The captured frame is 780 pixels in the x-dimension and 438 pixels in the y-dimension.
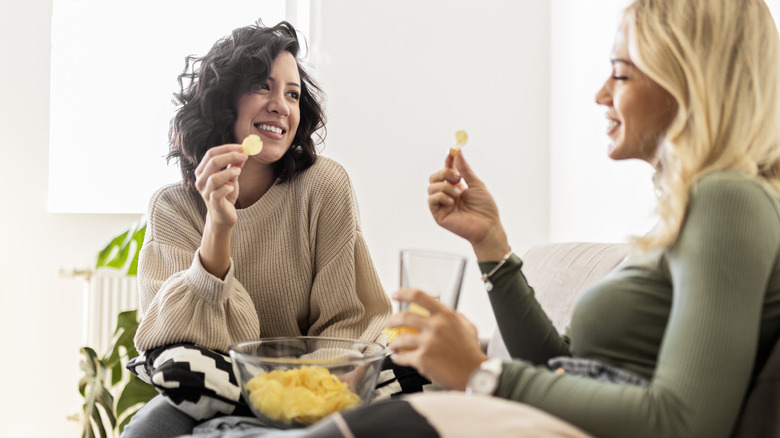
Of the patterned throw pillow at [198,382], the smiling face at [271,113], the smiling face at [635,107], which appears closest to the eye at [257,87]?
the smiling face at [271,113]

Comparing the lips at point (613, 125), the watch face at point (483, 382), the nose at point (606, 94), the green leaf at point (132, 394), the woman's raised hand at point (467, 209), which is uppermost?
the nose at point (606, 94)

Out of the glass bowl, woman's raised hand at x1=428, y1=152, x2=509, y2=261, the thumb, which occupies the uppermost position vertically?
the thumb

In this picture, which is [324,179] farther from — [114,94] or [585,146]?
[114,94]

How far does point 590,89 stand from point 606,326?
2129 millimetres

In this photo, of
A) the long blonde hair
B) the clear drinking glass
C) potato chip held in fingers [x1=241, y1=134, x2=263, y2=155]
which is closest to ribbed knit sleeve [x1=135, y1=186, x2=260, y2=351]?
potato chip held in fingers [x1=241, y1=134, x2=263, y2=155]

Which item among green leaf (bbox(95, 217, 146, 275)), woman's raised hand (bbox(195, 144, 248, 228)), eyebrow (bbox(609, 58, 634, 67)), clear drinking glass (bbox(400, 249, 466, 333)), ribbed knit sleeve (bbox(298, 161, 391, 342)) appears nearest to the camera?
clear drinking glass (bbox(400, 249, 466, 333))

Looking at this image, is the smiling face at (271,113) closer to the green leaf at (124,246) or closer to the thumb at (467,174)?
the thumb at (467,174)

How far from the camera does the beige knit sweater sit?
1.58 meters

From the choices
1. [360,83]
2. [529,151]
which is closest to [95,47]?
[360,83]

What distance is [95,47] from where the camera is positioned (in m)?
3.04

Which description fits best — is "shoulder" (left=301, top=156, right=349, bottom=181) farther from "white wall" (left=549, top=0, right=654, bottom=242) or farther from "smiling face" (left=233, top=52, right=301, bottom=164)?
"white wall" (left=549, top=0, right=654, bottom=242)

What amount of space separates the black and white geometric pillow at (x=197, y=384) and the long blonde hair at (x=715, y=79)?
2.45 feet

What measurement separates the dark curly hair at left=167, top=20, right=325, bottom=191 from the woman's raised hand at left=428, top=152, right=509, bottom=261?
2.12ft

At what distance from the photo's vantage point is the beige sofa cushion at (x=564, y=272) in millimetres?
1519
